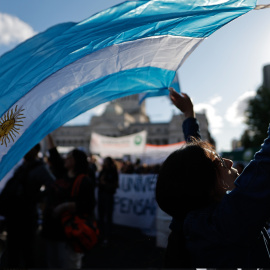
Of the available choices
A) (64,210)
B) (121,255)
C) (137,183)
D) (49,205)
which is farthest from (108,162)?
(64,210)

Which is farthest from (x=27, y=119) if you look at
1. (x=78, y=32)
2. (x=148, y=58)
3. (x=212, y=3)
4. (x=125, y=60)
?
(x=212, y=3)

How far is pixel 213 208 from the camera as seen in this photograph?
1.33 meters

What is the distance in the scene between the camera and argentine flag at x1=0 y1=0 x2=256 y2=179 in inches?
73.0

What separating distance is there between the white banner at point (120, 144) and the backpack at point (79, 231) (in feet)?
39.1

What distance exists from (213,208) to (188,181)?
6.1 inches

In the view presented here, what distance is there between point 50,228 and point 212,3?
2.67 m

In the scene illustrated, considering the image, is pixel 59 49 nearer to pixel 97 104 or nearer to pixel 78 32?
pixel 78 32

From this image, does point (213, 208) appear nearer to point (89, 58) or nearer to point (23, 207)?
point (89, 58)

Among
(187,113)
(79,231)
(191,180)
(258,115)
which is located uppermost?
(258,115)

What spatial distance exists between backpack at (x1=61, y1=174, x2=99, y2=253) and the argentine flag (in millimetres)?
1471

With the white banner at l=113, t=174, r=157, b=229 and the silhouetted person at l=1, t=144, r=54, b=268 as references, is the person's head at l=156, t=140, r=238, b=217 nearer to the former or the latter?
the silhouetted person at l=1, t=144, r=54, b=268

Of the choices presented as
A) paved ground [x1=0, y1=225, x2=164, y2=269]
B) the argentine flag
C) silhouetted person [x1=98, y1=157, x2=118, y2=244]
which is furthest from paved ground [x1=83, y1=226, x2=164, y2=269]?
the argentine flag

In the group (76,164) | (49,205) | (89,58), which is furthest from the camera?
(76,164)

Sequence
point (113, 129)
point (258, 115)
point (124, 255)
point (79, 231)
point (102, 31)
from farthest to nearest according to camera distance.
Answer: point (113, 129) → point (258, 115) → point (124, 255) → point (79, 231) → point (102, 31)
